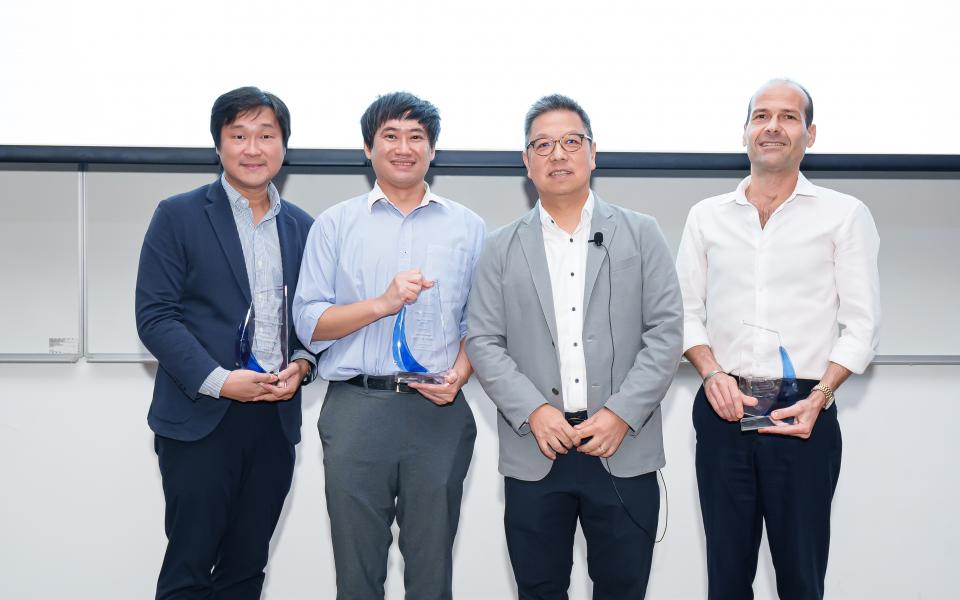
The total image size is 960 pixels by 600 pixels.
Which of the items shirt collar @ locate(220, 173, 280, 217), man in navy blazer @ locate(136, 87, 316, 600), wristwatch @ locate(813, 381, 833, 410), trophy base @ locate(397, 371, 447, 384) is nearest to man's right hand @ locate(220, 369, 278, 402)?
man in navy blazer @ locate(136, 87, 316, 600)

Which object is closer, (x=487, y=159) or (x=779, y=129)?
(x=779, y=129)

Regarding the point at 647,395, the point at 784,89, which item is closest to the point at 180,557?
the point at 647,395

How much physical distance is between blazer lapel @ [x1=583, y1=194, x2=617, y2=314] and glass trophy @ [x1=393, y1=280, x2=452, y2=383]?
409mm

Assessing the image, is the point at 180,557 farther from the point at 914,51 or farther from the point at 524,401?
the point at 914,51

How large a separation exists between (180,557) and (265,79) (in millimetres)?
1672

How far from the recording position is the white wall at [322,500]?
119 inches

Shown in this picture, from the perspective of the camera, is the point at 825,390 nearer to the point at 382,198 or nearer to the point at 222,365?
the point at 382,198

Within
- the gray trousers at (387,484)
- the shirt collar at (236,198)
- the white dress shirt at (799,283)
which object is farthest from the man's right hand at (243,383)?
the white dress shirt at (799,283)

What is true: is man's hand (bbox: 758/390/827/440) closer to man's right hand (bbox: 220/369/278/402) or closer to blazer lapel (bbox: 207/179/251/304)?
man's right hand (bbox: 220/369/278/402)

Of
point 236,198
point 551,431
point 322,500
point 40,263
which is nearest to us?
point 551,431

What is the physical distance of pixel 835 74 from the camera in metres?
2.86

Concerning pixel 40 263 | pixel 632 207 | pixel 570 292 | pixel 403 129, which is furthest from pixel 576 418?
pixel 40 263

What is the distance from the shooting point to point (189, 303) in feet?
7.14

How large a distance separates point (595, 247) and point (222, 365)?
110 centimetres
